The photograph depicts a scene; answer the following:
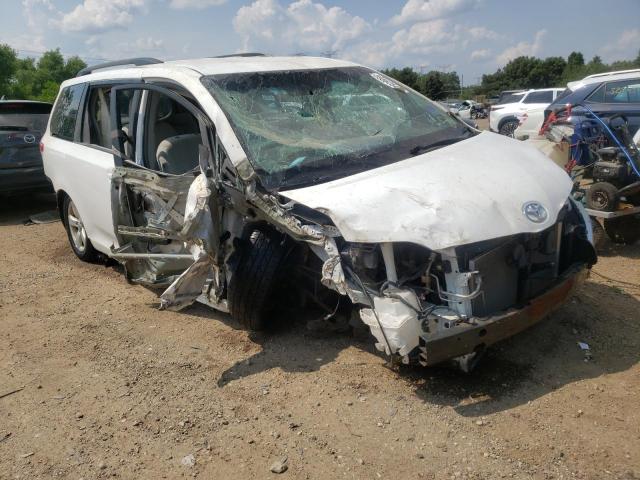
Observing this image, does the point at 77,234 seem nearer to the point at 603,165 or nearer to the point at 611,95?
the point at 603,165

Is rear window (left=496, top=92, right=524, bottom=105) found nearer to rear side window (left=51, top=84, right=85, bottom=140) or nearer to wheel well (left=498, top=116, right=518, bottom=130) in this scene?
wheel well (left=498, top=116, right=518, bottom=130)

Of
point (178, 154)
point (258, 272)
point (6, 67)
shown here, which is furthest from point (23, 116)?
point (6, 67)

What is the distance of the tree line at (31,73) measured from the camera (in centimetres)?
3709

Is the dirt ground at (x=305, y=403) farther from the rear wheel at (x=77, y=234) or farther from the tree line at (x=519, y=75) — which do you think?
the tree line at (x=519, y=75)

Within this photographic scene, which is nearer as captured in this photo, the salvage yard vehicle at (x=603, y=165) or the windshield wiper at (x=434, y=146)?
the windshield wiper at (x=434, y=146)

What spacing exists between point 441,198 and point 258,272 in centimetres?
126

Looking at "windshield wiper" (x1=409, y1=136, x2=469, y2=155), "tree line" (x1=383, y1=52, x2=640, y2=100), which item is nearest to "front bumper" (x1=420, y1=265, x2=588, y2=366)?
"windshield wiper" (x1=409, y1=136, x2=469, y2=155)

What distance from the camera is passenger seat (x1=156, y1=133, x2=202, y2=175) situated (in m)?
4.40

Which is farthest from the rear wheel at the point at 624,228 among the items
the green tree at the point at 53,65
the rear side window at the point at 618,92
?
the green tree at the point at 53,65

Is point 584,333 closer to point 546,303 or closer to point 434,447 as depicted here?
point 546,303

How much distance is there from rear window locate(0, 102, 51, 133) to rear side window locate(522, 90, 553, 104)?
1344cm

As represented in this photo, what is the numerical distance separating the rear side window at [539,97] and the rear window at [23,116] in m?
13.4

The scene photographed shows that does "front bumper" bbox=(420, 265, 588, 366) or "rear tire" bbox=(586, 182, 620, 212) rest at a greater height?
"rear tire" bbox=(586, 182, 620, 212)

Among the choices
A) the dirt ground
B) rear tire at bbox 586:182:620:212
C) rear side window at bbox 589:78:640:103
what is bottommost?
the dirt ground
